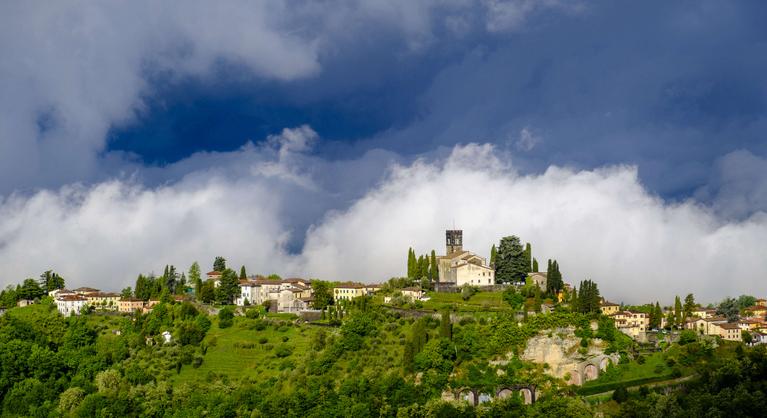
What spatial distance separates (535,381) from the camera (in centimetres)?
6900

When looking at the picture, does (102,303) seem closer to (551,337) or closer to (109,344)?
(109,344)

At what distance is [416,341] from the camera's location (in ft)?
240

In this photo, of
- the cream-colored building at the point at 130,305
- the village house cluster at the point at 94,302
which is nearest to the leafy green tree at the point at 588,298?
the village house cluster at the point at 94,302

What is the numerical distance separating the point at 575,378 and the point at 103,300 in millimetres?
84027

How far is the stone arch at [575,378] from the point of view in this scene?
70125mm

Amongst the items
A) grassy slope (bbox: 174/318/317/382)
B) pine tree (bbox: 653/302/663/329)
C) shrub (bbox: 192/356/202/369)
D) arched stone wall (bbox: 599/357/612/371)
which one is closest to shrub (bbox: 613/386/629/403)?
arched stone wall (bbox: 599/357/612/371)

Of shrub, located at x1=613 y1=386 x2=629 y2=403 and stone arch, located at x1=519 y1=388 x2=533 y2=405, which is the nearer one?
shrub, located at x1=613 y1=386 x2=629 y2=403

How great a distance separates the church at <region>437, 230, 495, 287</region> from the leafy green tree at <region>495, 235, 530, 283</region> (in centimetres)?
125

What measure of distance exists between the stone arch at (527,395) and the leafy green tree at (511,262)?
91.6 feet

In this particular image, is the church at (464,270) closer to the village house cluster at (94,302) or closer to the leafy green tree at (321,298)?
the leafy green tree at (321,298)

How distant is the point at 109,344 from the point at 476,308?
148 feet

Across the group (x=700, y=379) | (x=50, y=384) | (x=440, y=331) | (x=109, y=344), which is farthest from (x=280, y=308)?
(x=700, y=379)

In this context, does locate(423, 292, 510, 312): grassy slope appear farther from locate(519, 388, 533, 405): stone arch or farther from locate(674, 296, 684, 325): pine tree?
locate(674, 296, 684, 325): pine tree

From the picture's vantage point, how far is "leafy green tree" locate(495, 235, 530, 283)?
312ft
